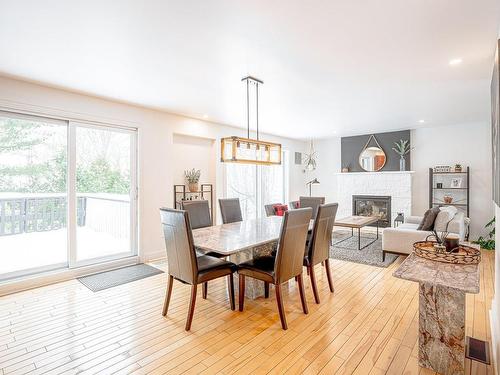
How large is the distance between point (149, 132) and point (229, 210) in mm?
1917

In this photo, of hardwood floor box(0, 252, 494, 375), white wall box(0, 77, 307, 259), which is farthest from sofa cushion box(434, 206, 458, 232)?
white wall box(0, 77, 307, 259)

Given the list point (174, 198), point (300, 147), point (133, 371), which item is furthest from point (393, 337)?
point (300, 147)

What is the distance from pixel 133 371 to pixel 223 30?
268 centimetres

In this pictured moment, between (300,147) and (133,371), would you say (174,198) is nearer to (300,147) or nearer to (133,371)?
(133,371)

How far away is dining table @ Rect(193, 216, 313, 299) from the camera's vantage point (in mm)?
2500

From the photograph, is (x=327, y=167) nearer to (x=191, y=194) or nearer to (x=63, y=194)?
(x=191, y=194)

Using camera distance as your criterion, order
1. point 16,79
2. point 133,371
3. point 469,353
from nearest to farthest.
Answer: point 133,371, point 469,353, point 16,79

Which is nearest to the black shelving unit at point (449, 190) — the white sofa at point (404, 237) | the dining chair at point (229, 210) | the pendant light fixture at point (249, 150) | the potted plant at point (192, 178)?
the white sofa at point (404, 237)

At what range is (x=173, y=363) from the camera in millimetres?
2021

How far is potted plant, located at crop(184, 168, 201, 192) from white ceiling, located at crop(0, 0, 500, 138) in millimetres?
1443

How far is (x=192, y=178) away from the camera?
5.20 meters

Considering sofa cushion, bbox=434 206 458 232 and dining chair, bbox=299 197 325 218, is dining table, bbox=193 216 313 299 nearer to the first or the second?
dining chair, bbox=299 197 325 218

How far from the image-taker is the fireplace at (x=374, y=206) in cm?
692

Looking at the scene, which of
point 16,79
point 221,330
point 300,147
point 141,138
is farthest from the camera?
point 300,147
